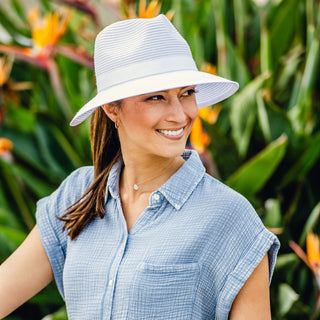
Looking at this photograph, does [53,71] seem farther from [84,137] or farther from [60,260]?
[60,260]

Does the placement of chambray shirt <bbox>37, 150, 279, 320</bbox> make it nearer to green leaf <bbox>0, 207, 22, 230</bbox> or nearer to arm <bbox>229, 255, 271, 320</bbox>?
arm <bbox>229, 255, 271, 320</bbox>

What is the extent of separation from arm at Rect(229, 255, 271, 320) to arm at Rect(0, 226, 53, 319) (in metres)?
0.45

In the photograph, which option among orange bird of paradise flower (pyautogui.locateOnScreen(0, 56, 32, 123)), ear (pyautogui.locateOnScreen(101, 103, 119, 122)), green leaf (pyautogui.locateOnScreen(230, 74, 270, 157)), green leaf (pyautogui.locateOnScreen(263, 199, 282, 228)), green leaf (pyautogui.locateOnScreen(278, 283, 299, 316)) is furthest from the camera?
orange bird of paradise flower (pyautogui.locateOnScreen(0, 56, 32, 123))

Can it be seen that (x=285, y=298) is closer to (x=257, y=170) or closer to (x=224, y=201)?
(x=257, y=170)

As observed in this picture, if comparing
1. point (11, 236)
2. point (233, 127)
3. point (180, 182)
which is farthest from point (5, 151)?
point (180, 182)

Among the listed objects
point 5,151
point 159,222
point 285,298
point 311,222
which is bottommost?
point 285,298

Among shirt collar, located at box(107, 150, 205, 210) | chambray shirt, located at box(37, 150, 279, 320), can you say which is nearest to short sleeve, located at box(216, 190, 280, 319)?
chambray shirt, located at box(37, 150, 279, 320)

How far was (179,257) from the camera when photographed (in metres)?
1.10

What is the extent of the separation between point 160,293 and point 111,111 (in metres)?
0.38

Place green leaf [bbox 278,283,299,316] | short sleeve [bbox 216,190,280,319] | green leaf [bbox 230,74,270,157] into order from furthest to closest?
green leaf [bbox 230,74,270,157], green leaf [bbox 278,283,299,316], short sleeve [bbox 216,190,280,319]

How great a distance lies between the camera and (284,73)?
2.78m

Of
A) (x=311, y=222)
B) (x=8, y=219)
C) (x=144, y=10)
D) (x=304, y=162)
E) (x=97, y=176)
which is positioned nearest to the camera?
(x=97, y=176)

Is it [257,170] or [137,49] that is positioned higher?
[137,49]

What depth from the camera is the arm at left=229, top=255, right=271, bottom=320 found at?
1077 mm
